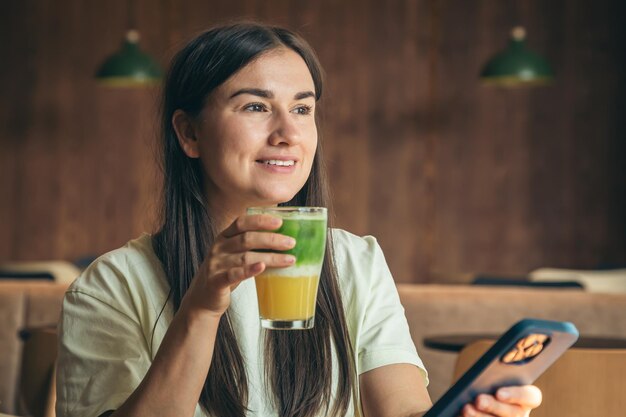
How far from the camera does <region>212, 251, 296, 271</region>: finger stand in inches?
46.9

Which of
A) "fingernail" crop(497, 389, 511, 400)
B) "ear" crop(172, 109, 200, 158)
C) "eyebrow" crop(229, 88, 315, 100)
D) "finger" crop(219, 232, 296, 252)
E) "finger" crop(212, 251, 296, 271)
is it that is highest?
"eyebrow" crop(229, 88, 315, 100)

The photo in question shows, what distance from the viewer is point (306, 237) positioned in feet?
4.12

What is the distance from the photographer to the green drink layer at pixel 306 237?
123cm

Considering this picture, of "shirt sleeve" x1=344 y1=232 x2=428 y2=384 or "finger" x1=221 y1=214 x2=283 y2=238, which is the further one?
"shirt sleeve" x1=344 y1=232 x2=428 y2=384

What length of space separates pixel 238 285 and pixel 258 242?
0.37 meters

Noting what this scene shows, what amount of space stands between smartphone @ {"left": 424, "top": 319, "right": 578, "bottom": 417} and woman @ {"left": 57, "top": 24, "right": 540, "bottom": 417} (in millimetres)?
310

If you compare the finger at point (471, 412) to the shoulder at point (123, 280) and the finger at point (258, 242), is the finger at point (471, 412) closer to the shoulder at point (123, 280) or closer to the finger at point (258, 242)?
the finger at point (258, 242)

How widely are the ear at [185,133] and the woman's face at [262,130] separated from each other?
58mm

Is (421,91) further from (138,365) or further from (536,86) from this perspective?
(138,365)

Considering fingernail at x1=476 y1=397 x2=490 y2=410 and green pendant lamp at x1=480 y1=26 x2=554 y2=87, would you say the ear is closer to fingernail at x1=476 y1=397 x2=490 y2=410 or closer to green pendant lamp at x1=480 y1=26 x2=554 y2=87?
fingernail at x1=476 y1=397 x2=490 y2=410

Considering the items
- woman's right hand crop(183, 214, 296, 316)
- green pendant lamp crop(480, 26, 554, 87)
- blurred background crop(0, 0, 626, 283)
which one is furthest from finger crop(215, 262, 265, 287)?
blurred background crop(0, 0, 626, 283)

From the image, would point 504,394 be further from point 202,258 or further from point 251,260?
point 202,258

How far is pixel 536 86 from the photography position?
7.71 meters

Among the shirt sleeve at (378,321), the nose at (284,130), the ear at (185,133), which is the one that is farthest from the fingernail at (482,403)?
the ear at (185,133)
